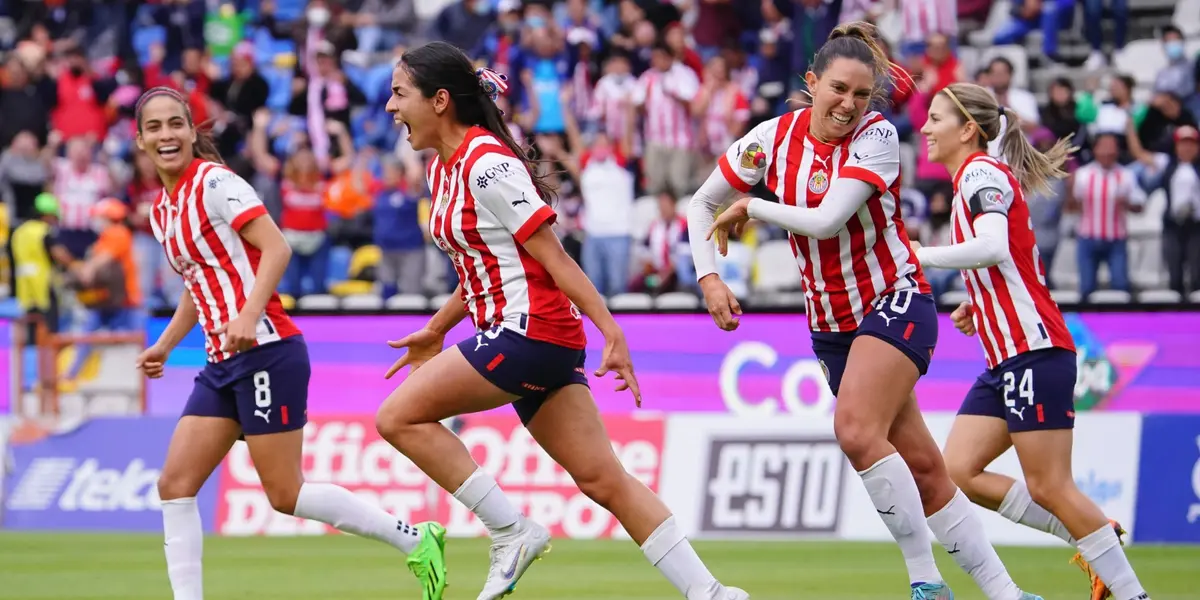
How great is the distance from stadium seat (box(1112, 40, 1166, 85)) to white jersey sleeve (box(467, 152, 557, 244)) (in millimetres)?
14006

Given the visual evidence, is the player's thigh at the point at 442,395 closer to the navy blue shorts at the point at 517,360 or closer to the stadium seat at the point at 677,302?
the navy blue shorts at the point at 517,360

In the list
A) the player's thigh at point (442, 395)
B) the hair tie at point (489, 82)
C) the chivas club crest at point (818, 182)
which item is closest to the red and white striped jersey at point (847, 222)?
the chivas club crest at point (818, 182)

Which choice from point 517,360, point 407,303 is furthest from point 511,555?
point 407,303

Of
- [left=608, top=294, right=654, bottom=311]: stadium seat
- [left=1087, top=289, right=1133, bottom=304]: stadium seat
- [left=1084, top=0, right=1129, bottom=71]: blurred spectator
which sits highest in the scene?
[left=1084, top=0, right=1129, bottom=71]: blurred spectator

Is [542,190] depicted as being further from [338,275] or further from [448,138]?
[338,275]

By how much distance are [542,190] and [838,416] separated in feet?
4.78

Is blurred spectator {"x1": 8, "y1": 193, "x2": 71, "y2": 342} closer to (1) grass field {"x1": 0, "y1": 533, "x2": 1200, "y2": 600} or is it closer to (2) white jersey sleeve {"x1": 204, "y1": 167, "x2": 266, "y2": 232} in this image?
(1) grass field {"x1": 0, "y1": 533, "x2": 1200, "y2": 600}

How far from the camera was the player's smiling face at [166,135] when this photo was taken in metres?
7.09

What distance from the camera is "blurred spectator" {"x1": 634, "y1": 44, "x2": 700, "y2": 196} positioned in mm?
18203

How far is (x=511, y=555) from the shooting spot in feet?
21.2

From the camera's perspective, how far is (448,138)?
638 centimetres

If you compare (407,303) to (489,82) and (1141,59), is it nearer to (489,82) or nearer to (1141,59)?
(1141,59)

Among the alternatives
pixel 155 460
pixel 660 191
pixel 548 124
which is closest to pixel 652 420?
pixel 155 460

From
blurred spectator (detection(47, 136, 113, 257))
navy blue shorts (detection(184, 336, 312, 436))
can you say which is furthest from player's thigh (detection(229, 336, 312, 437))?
blurred spectator (detection(47, 136, 113, 257))
